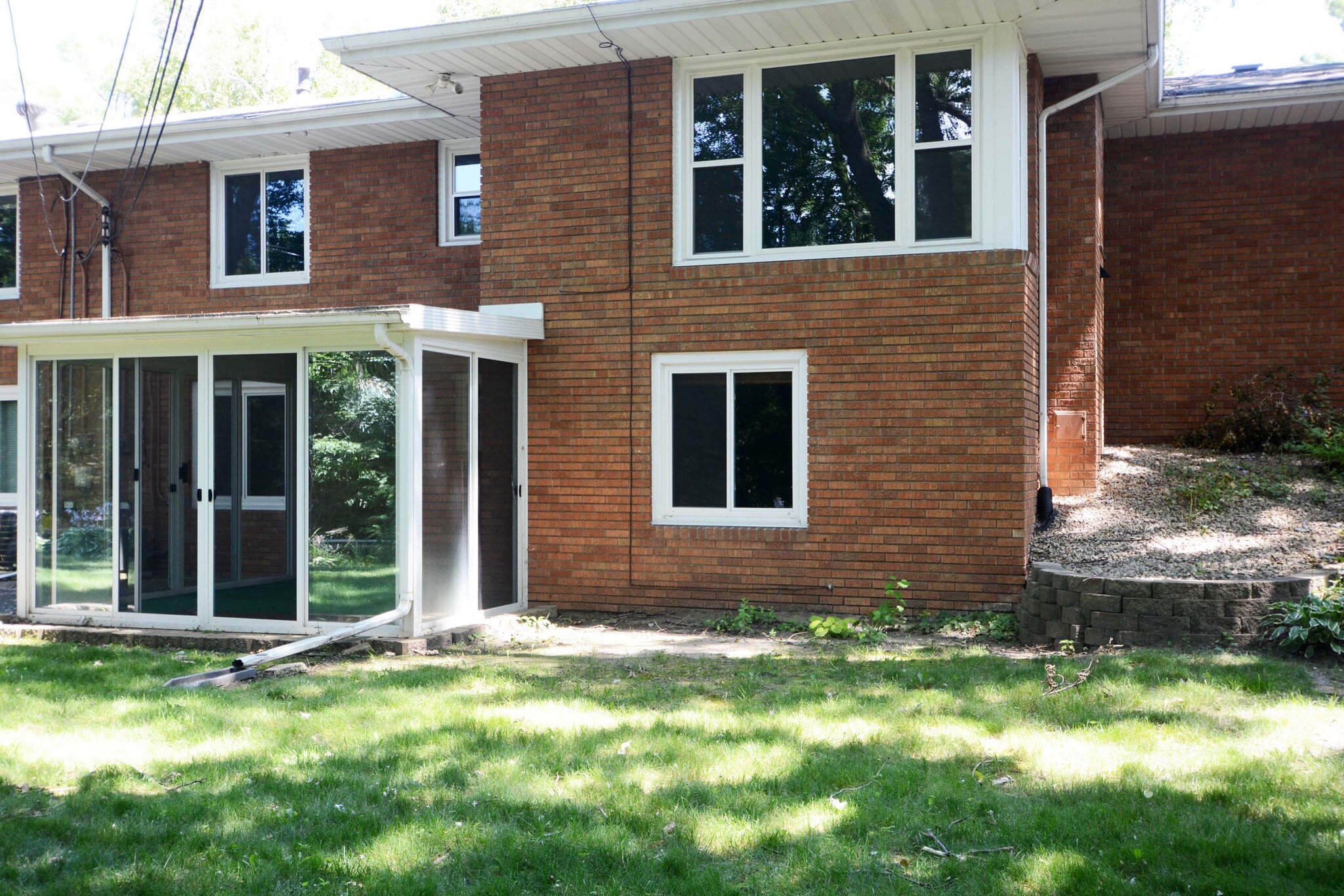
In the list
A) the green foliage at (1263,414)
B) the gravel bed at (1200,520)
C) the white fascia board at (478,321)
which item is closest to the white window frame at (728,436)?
the white fascia board at (478,321)

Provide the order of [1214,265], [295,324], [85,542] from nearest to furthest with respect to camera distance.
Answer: [295,324]
[85,542]
[1214,265]

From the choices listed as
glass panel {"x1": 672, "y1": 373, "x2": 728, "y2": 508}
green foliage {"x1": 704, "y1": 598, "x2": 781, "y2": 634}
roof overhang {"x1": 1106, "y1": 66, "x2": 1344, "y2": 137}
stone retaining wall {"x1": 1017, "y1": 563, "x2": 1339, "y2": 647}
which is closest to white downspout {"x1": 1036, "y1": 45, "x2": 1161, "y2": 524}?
roof overhang {"x1": 1106, "y1": 66, "x2": 1344, "y2": 137}

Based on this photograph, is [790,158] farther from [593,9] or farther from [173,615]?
[173,615]

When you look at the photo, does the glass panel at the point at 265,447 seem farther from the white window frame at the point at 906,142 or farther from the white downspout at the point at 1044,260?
the white downspout at the point at 1044,260

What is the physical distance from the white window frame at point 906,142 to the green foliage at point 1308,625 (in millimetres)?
3550

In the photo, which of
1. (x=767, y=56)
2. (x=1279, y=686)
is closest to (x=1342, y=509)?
(x=1279, y=686)

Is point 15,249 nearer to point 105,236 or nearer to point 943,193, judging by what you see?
point 105,236

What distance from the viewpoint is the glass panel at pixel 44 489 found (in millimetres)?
9930

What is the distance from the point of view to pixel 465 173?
13055 mm

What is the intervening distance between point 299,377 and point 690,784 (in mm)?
5628

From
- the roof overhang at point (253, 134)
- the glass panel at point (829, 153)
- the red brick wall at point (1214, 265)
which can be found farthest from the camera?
the red brick wall at point (1214, 265)

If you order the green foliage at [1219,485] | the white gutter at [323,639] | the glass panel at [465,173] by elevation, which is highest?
the glass panel at [465,173]

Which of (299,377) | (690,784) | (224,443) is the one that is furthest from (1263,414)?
(224,443)

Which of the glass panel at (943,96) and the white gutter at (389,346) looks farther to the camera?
the glass panel at (943,96)
